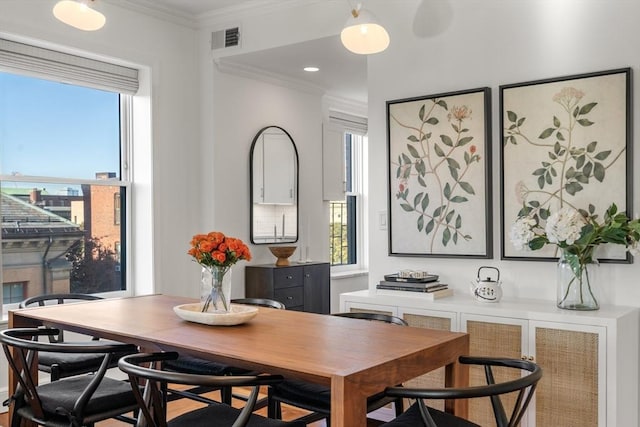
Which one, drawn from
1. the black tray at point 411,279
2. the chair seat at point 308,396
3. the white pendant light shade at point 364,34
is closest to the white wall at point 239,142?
the black tray at point 411,279

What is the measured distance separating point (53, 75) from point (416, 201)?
8.43 feet

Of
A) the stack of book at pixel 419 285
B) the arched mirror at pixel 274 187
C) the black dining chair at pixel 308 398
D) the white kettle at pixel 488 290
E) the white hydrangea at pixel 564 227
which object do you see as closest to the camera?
the black dining chair at pixel 308 398

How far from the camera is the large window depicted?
4.03 m

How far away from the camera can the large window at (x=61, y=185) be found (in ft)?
13.2

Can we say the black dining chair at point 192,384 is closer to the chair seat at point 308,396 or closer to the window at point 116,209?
the chair seat at point 308,396

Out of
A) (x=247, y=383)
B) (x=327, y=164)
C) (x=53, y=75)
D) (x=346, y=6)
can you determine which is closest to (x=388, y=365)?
(x=247, y=383)

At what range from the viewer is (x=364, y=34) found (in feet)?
9.79

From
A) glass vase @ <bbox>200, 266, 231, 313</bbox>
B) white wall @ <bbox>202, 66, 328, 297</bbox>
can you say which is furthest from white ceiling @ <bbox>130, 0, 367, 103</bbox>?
glass vase @ <bbox>200, 266, 231, 313</bbox>

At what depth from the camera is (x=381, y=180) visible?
Result: 4.07 metres

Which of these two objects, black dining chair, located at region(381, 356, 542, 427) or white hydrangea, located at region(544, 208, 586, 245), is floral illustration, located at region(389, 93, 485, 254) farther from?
black dining chair, located at region(381, 356, 542, 427)

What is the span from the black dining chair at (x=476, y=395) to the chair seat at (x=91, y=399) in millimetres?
1047

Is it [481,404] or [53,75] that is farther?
[53,75]

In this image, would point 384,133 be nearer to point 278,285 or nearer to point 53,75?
point 278,285

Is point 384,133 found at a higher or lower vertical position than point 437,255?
higher
